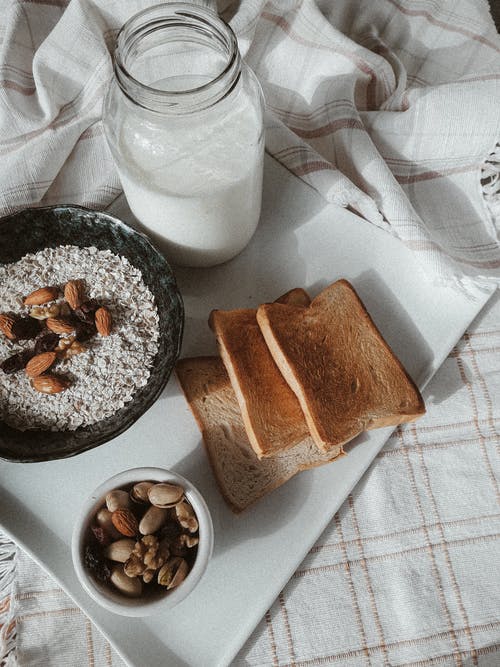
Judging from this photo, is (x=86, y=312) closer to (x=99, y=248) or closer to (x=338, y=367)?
(x=99, y=248)

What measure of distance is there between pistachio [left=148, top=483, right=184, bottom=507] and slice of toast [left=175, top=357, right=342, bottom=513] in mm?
130

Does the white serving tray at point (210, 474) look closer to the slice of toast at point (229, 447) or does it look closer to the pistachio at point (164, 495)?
the slice of toast at point (229, 447)

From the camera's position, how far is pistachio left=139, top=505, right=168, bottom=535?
909 millimetres

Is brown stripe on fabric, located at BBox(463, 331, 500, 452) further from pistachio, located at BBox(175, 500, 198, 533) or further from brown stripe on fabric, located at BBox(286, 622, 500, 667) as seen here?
pistachio, located at BBox(175, 500, 198, 533)

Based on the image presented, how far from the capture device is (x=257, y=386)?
102 cm

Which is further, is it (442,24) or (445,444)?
(442,24)

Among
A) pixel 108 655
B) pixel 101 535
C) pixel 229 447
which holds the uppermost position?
pixel 101 535

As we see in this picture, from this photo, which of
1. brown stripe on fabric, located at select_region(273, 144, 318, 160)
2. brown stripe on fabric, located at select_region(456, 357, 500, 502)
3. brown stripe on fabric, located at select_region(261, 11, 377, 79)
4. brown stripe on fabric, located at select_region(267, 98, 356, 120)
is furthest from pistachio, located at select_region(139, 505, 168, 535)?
brown stripe on fabric, located at select_region(261, 11, 377, 79)

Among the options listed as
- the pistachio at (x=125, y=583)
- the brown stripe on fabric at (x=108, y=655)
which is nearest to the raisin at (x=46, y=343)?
the pistachio at (x=125, y=583)

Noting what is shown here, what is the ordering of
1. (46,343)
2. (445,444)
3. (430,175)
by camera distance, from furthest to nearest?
(430,175) < (445,444) < (46,343)

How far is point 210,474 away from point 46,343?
→ 33 centimetres

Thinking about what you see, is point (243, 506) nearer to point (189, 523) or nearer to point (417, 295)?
point (189, 523)

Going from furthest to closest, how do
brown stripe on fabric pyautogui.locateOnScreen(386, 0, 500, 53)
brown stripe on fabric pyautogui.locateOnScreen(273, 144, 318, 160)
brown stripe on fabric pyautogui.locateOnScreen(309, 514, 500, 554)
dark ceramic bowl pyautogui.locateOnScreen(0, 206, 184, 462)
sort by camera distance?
brown stripe on fabric pyautogui.locateOnScreen(386, 0, 500, 53) < brown stripe on fabric pyautogui.locateOnScreen(273, 144, 318, 160) < brown stripe on fabric pyautogui.locateOnScreen(309, 514, 500, 554) < dark ceramic bowl pyautogui.locateOnScreen(0, 206, 184, 462)

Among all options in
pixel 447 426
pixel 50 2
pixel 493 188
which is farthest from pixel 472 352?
pixel 50 2
